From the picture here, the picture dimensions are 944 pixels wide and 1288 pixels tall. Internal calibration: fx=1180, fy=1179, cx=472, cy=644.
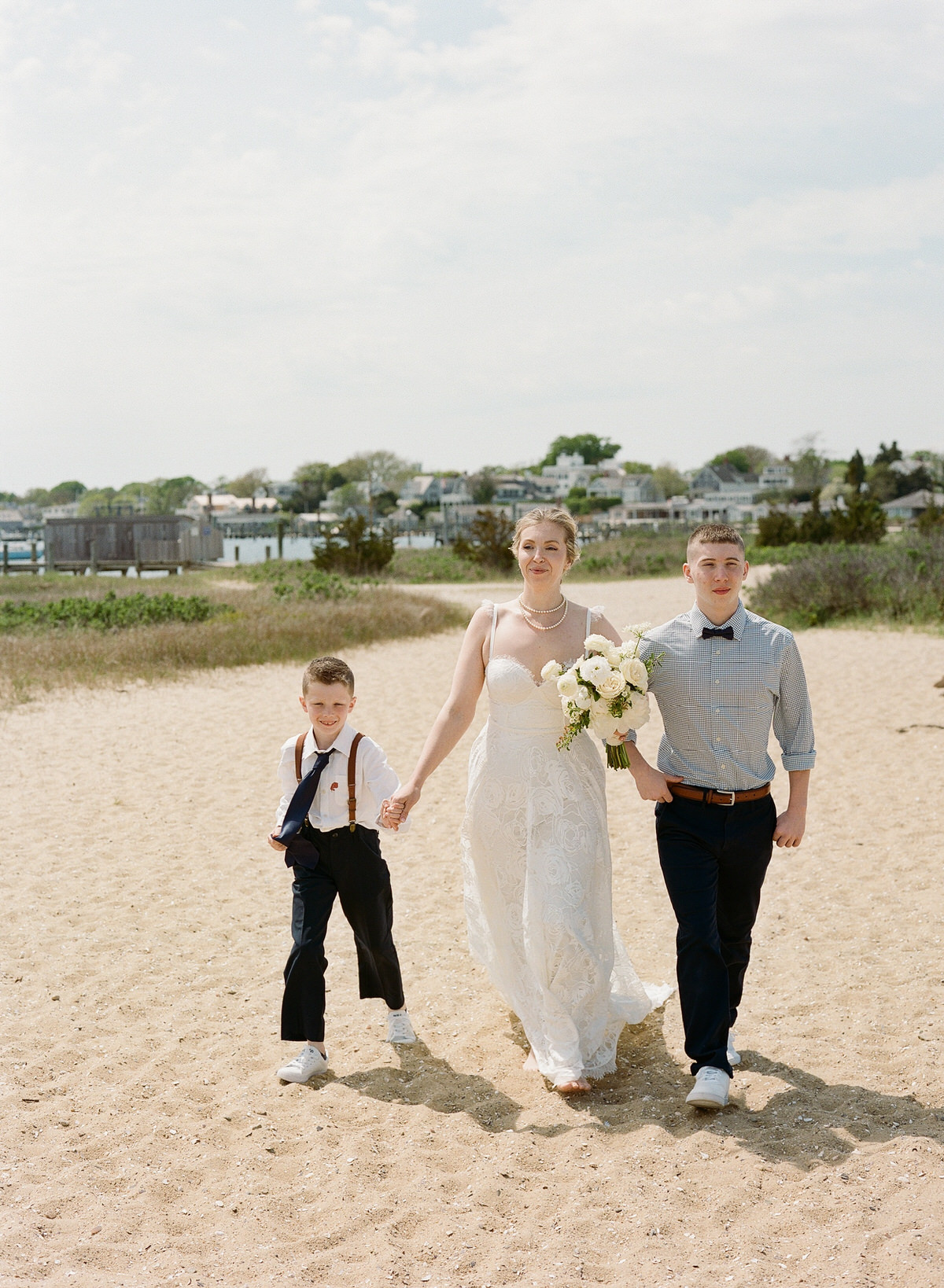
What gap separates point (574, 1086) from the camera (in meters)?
4.12

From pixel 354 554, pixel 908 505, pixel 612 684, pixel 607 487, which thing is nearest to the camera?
pixel 612 684

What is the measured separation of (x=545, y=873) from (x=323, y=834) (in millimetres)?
836

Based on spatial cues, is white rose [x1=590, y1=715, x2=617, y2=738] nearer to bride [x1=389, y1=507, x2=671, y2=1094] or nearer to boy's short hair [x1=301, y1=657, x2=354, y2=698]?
bride [x1=389, y1=507, x2=671, y2=1094]

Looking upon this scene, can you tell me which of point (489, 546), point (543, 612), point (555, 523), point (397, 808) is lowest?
point (397, 808)

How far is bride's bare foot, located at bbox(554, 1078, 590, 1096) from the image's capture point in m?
4.12

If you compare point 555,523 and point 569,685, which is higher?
point 555,523

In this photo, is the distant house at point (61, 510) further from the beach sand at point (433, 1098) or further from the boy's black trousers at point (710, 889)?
the boy's black trousers at point (710, 889)

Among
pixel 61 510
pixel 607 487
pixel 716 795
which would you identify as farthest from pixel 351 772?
pixel 61 510

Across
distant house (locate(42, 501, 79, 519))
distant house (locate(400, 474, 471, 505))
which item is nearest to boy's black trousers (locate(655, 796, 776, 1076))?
distant house (locate(400, 474, 471, 505))

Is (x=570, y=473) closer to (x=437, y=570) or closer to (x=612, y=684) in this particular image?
(x=437, y=570)

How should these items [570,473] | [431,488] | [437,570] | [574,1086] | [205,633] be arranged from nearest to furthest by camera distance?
[574,1086] → [205,633] → [437,570] → [431,488] → [570,473]

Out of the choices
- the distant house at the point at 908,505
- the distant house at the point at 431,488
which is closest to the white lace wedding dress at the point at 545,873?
the distant house at the point at 908,505

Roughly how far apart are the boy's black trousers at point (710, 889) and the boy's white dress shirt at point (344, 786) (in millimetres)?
1021

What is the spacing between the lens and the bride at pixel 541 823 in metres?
4.24
